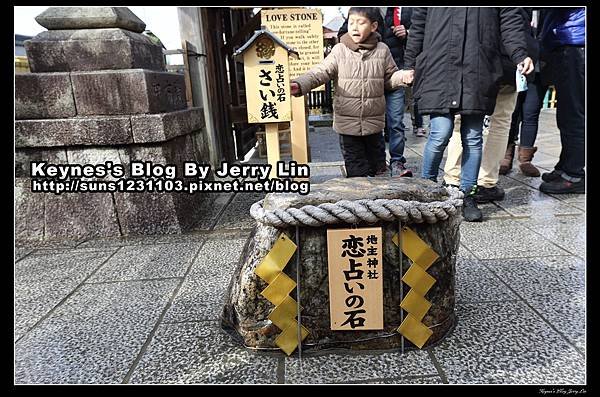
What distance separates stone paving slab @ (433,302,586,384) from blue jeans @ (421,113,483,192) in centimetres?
153

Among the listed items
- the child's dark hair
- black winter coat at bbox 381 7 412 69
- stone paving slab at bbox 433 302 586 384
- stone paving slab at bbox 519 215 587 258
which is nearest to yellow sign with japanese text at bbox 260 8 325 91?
black winter coat at bbox 381 7 412 69

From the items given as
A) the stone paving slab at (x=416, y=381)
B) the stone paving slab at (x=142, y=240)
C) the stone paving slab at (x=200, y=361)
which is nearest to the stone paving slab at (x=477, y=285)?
the stone paving slab at (x=416, y=381)

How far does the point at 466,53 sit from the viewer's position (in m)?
3.09

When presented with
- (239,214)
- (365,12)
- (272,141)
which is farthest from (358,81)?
(239,214)

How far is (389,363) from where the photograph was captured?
179 centimetres

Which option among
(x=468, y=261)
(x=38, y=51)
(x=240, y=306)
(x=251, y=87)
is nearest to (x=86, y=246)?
(x=38, y=51)

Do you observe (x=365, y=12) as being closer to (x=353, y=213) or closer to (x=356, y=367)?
(x=353, y=213)

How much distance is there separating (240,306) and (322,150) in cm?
542

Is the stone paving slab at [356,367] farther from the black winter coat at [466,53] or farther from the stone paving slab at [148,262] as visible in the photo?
the black winter coat at [466,53]

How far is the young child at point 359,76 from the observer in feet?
11.2

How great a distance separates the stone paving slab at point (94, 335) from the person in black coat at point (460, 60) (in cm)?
236

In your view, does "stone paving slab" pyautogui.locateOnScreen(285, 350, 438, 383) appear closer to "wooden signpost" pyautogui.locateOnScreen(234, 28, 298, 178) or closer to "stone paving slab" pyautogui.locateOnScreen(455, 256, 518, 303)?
"stone paving slab" pyautogui.locateOnScreen(455, 256, 518, 303)

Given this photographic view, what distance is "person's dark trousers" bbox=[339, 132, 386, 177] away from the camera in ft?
12.3

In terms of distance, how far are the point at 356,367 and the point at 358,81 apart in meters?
2.42
